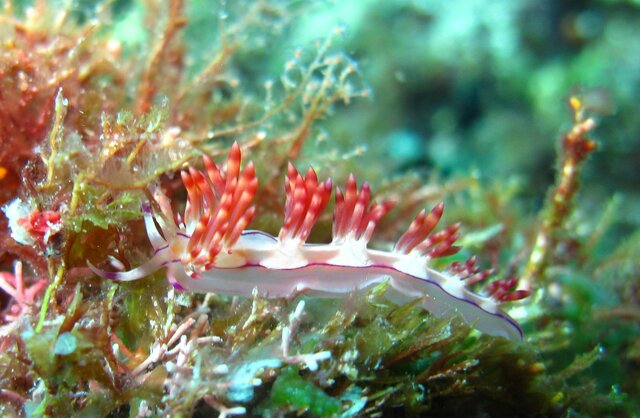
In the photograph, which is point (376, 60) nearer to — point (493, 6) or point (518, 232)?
point (493, 6)

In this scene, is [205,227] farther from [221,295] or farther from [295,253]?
[221,295]

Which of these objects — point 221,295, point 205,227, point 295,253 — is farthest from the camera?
point 221,295

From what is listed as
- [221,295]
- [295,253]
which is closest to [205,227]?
[295,253]

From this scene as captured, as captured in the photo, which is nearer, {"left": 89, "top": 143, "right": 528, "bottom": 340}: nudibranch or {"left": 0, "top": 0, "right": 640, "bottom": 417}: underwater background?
{"left": 0, "top": 0, "right": 640, "bottom": 417}: underwater background

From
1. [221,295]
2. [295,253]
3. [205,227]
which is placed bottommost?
[221,295]

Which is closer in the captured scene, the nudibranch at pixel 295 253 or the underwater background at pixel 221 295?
the underwater background at pixel 221 295

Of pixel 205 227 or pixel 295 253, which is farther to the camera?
pixel 295 253
